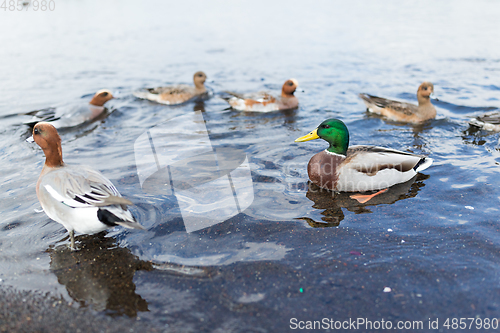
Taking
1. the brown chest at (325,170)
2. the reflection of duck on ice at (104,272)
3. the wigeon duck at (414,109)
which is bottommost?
the reflection of duck on ice at (104,272)

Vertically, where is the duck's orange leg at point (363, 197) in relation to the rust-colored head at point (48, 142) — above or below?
below

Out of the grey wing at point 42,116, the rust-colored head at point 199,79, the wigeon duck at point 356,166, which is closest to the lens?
the wigeon duck at point 356,166

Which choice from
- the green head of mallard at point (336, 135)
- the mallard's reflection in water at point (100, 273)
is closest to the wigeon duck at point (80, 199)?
the mallard's reflection in water at point (100, 273)

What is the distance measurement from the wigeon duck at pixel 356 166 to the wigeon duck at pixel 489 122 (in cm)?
312

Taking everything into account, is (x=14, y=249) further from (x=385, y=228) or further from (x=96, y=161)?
(x=385, y=228)

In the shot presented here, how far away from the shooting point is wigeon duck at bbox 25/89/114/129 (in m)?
9.00

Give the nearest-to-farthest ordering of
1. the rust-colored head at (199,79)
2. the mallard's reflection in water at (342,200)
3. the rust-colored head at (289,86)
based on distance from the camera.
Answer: the mallard's reflection in water at (342,200)
the rust-colored head at (289,86)
the rust-colored head at (199,79)

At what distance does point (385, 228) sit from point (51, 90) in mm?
11623

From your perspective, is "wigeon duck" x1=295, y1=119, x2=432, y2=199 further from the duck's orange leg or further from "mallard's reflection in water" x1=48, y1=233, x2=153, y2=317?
"mallard's reflection in water" x1=48, y1=233, x2=153, y2=317

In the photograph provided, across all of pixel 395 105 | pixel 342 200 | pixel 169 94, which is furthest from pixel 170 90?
pixel 342 200

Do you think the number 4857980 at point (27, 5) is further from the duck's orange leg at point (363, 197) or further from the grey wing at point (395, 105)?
the duck's orange leg at point (363, 197)

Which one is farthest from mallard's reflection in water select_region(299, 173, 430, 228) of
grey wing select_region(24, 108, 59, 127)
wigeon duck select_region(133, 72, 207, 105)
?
grey wing select_region(24, 108, 59, 127)

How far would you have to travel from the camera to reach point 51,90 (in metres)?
12.0

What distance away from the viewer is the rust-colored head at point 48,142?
4.37 metres
